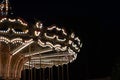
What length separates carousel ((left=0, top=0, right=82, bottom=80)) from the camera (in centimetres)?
1434

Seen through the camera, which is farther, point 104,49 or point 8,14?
point 104,49

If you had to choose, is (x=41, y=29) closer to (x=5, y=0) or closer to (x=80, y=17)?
(x=5, y=0)

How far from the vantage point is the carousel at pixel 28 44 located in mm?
14336

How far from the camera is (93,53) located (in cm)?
3609

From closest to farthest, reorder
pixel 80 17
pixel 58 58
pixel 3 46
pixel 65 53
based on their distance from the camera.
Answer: pixel 3 46, pixel 65 53, pixel 58 58, pixel 80 17

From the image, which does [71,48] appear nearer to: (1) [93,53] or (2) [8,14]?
(2) [8,14]

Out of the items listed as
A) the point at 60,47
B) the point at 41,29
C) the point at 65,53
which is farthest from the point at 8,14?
the point at 65,53

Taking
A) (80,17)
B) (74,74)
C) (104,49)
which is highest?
(80,17)

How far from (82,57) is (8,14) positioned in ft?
69.8

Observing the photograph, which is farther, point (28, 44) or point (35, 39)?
point (28, 44)

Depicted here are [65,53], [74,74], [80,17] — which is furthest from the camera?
[80,17]

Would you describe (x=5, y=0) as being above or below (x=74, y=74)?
above

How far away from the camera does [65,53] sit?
17.7m

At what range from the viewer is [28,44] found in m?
15.7
